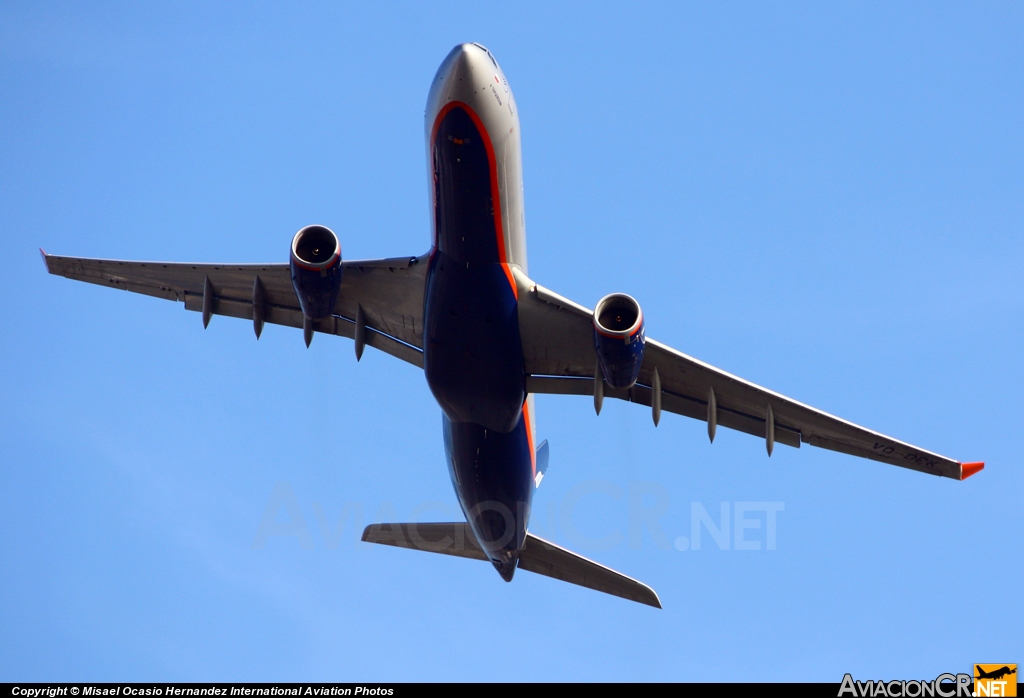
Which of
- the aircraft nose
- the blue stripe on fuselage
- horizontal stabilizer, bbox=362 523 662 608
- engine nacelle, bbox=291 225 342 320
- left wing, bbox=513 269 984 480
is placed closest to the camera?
the aircraft nose

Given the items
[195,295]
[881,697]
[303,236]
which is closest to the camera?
[881,697]

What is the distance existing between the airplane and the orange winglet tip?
0.03 meters

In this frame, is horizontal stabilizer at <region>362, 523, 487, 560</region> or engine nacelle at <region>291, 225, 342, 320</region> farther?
horizontal stabilizer at <region>362, 523, 487, 560</region>

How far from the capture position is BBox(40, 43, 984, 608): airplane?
22531 mm

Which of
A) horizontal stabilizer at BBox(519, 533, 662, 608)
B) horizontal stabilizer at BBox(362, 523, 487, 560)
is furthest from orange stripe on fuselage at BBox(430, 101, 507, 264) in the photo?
horizontal stabilizer at BBox(362, 523, 487, 560)

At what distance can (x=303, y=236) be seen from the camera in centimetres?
2397

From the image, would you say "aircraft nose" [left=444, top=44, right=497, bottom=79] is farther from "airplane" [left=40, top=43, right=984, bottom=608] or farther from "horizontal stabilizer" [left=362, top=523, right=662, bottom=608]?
"horizontal stabilizer" [left=362, top=523, right=662, bottom=608]

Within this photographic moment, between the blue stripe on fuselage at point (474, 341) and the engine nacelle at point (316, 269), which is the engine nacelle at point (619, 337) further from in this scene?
the engine nacelle at point (316, 269)

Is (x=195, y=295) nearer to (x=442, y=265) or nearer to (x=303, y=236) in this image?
(x=303, y=236)

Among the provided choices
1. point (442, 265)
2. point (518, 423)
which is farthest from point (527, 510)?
point (442, 265)

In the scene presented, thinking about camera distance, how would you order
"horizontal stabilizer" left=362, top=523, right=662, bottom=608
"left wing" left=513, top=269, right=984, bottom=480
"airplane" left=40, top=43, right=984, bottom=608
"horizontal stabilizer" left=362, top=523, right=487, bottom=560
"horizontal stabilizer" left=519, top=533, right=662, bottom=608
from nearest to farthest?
1. "airplane" left=40, top=43, right=984, bottom=608
2. "left wing" left=513, top=269, right=984, bottom=480
3. "horizontal stabilizer" left=519, top=533, right=662, bottom=608
4. "horizontal stabilizer" left=362, top=523, right=662, bottom=608
5. "horizontal stabilizer" left=362, top=523, right=487, bottom=560

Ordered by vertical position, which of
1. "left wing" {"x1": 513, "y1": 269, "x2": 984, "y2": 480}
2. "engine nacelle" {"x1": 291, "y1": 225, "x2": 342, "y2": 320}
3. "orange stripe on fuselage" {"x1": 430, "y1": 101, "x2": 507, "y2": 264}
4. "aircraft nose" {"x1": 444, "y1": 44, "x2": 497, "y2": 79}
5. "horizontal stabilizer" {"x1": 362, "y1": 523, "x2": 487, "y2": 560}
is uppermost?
"aircraft nose" {"x1": 444, "y1": 44, "x2": 497, "y2": 79}

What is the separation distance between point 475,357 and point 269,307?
20.8 ft

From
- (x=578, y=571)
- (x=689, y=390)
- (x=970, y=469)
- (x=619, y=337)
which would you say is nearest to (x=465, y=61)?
(x=619, y=337)
